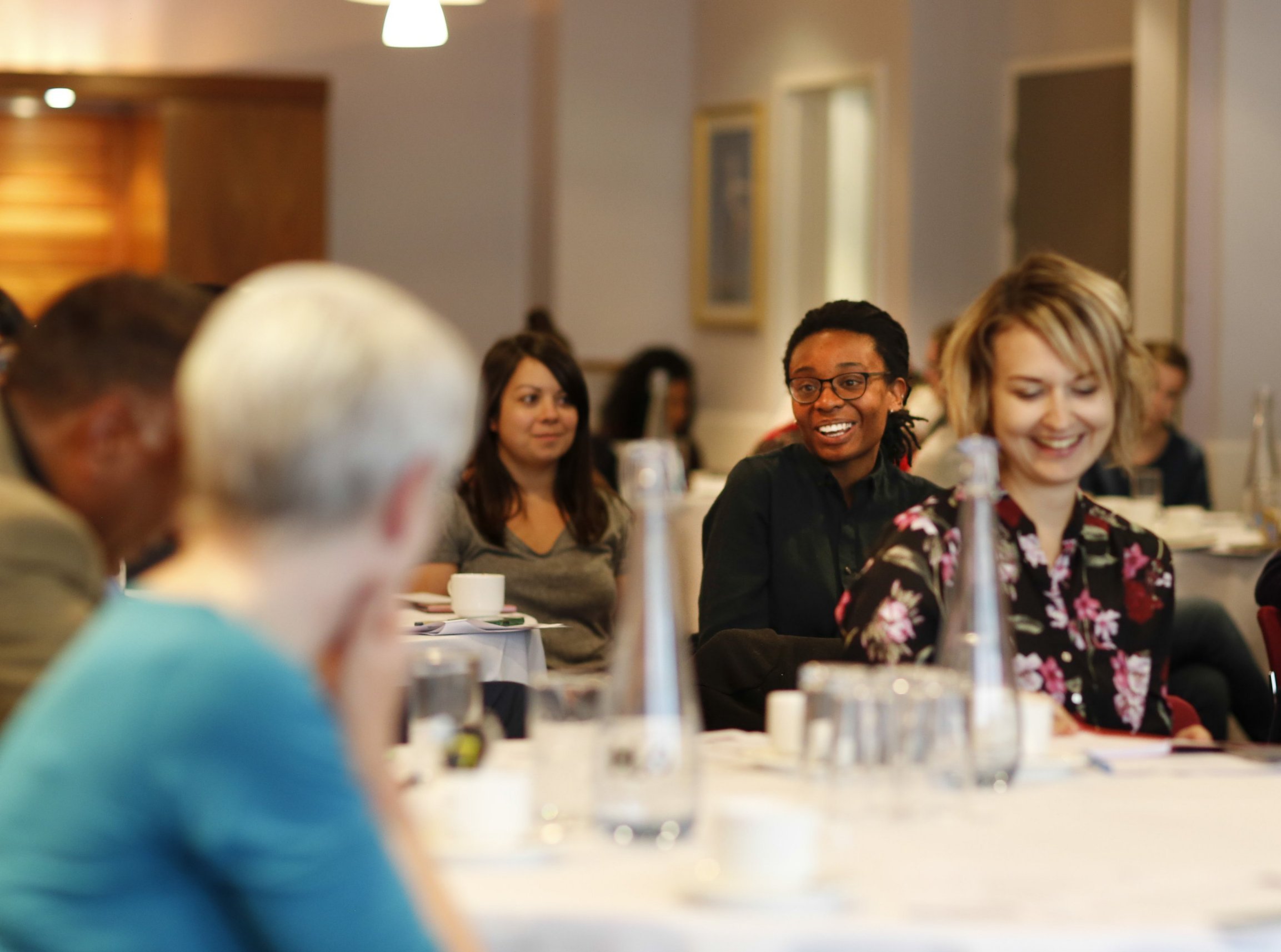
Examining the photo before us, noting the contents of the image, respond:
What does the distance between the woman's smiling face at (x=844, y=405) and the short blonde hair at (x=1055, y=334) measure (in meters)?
0.77

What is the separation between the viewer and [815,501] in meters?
3.38

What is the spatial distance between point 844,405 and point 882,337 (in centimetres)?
19

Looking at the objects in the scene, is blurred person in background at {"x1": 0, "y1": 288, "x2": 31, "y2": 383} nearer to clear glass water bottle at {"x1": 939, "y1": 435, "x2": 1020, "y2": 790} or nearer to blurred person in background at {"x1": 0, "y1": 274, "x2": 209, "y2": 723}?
blurred person in background at {"x1": 0, "y1": 274, "x2": 209, "y2": 723}

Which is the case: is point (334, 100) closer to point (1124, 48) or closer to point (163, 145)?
point (163, 145)

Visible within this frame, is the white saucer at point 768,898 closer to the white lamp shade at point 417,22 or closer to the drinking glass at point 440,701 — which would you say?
the drinking glass at point 440,701

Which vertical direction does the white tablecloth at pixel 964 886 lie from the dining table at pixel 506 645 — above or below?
above

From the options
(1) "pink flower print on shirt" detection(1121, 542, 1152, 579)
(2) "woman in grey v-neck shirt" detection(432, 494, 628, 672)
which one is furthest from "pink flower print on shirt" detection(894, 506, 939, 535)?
(2) "woman in grey v-neck shirt" detection(432, 494, 628, 672)

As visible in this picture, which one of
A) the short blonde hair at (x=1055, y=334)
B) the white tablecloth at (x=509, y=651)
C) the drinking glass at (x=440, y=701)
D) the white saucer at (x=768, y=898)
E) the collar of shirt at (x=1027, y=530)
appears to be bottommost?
the white tablecloth at (x=509, y=651)

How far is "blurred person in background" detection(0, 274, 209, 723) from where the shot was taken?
66.2 inches

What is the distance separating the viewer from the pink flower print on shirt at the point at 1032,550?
246 cm

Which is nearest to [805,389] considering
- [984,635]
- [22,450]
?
[984,635]

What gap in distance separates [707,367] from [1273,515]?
16.1 ft

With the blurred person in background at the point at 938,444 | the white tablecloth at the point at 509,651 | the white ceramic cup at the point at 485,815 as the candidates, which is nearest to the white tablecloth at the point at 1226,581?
the blurred person in background at the point at 938,444

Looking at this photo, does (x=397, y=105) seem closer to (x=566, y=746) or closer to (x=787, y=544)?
(x=787, y=544)
